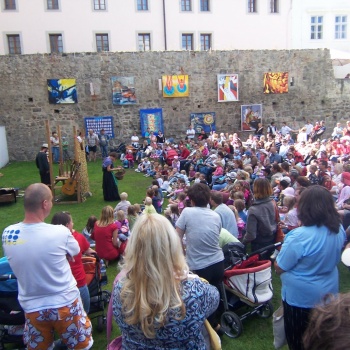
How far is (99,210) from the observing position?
962 cm

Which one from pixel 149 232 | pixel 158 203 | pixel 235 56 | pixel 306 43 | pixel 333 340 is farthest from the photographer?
pixel 306 43

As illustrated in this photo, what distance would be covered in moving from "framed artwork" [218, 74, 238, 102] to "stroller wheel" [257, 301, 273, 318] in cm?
1647

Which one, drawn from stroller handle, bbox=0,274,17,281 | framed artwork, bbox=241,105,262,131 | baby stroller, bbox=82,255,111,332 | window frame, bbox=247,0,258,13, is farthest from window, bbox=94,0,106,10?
stroller handle, bbox=0,274,17,281

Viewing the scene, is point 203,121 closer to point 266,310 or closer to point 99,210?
point 99,210

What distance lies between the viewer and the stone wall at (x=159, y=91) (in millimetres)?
17875

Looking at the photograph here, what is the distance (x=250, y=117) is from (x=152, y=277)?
19232 millimetres

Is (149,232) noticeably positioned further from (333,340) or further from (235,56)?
(235,56)

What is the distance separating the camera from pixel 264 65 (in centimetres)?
1984

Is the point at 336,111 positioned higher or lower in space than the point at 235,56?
lower

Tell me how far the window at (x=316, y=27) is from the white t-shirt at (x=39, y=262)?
29.3 meters

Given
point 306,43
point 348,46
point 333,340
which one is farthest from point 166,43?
point 333,340

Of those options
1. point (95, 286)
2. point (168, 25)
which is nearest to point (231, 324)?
point (95, 286)

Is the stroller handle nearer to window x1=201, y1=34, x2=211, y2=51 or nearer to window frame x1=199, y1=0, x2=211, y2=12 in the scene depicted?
window x1=201, y1=34, x2=211, y2=51

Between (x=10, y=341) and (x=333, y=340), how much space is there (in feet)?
12.0
